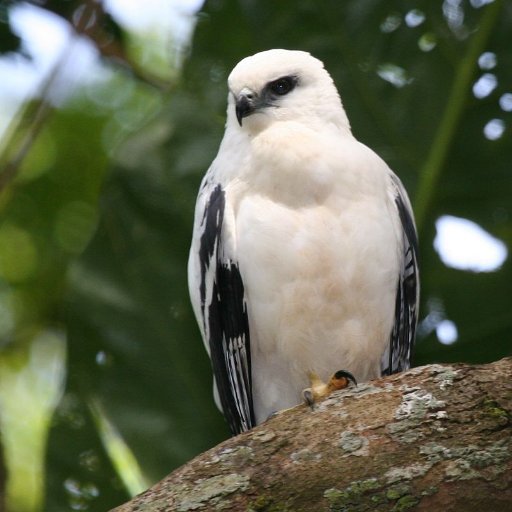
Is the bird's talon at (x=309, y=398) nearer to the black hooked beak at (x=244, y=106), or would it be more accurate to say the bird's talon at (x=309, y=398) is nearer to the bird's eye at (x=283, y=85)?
the black hooked beak at (x=244, y=106)

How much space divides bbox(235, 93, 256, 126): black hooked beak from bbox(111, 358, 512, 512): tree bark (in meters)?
1.42

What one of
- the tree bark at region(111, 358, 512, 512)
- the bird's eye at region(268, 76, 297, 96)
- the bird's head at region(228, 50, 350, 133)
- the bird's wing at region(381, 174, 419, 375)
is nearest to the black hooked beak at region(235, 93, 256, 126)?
the bird's head at region(228, 50, 350, 133)

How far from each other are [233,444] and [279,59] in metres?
1.68

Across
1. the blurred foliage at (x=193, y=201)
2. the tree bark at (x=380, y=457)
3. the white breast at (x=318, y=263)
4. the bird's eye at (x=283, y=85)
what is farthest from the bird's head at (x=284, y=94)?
the tree bark at (x=380, y=457)

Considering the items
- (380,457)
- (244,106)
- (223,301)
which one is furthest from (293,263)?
(380,457)

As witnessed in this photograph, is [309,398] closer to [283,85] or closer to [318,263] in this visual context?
[318,263]

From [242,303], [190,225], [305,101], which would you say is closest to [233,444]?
[242,303]

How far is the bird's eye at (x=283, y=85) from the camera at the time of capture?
11.7 ft

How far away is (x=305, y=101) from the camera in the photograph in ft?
11.8

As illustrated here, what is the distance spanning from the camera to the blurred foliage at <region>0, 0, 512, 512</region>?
3.38 meters

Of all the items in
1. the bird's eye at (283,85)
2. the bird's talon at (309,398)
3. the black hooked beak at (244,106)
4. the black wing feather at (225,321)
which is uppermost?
the bird's eye at (283,85)

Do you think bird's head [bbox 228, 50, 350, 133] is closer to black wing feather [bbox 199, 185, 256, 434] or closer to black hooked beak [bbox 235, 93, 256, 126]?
black hooked beak [bbox 235, 93, 256, 126]

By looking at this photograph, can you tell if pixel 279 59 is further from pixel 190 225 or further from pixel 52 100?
pixel 52 100

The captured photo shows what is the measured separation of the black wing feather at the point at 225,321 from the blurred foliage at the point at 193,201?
7.0 inches
